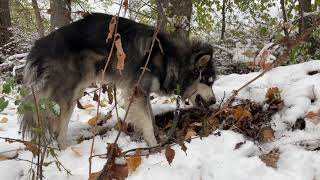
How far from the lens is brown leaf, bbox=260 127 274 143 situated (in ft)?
13.8

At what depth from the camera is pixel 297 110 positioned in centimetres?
441

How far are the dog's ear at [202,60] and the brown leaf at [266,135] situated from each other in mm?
1146

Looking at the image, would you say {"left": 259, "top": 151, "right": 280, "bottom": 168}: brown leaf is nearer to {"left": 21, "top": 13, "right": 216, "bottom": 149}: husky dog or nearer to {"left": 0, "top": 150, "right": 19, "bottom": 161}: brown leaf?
{"left": 21, "top": 13, "right": 216, "bottom": 149}: husky dog

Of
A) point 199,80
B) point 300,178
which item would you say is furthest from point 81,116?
point 300,178

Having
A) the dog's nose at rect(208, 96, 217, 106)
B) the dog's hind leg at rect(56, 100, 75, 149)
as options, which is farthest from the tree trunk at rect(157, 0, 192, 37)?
the dog's hind leg at rect(56, 100, 75, 149)

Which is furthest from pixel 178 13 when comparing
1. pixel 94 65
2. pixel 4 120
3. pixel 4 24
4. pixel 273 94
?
pixel 4 24

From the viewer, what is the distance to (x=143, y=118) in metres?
4.70

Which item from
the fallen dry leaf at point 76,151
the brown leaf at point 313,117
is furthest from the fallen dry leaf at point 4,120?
the brown leaf at point 313,117

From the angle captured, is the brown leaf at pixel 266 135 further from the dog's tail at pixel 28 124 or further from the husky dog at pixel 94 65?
the dog's tail at pixel 28 124

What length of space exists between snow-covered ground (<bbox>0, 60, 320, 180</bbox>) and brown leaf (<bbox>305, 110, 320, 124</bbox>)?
0.08 ft

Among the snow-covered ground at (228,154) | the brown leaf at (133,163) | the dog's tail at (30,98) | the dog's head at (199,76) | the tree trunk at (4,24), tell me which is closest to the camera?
the snow-covered ground at (228,154)

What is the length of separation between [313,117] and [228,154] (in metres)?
1.05

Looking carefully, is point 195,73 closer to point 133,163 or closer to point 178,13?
point 133,163

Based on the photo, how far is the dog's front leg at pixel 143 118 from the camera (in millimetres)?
4637
